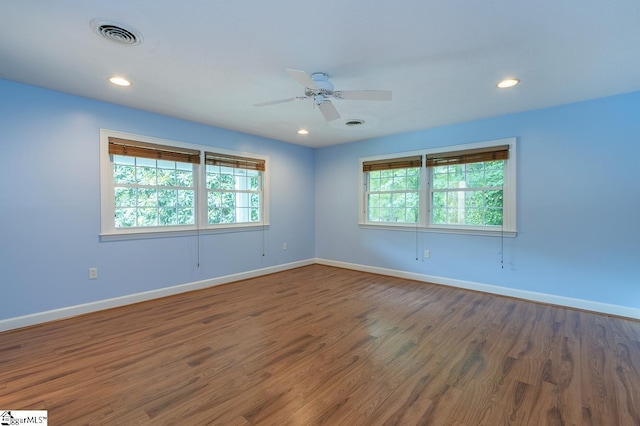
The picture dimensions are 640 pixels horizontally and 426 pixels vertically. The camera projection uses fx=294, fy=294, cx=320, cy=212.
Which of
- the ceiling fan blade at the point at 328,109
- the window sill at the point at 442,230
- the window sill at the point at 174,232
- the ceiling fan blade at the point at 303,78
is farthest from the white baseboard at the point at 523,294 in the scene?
the ceiling fan blade at the point at 303,78

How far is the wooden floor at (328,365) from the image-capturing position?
179 cm

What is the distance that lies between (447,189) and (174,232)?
4.14 metres

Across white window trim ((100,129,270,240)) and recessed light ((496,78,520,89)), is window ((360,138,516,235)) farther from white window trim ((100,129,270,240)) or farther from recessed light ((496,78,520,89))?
white window trim ((100,129,270,240))

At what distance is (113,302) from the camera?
11.8ft

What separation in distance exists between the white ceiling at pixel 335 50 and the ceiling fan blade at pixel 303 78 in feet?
0.79

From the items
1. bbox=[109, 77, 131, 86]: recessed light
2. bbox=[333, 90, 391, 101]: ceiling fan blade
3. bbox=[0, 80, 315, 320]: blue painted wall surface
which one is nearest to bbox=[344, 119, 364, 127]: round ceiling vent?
bbox=[333, 90, 391, 101]: ceiling fan blade

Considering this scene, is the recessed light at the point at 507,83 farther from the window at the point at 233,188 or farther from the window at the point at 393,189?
the window at the point at 233,188

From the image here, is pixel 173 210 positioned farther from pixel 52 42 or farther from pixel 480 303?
pixel 480 303

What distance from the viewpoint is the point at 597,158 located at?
3457 mm

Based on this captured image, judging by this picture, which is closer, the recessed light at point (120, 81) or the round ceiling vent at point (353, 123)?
Result: the recessed light at point (120, 81)

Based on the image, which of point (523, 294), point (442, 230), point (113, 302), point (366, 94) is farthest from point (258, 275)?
point (523, 294)

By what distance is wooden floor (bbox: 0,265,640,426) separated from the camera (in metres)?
1.79

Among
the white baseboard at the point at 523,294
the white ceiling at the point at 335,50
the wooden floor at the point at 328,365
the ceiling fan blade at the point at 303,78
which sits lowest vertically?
the wooden floor at the point at 328,365

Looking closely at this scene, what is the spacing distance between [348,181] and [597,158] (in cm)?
356
